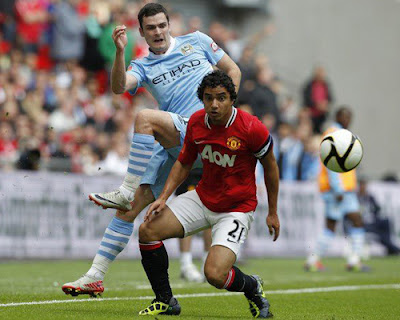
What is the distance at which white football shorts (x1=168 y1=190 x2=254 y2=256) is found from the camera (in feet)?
26.2

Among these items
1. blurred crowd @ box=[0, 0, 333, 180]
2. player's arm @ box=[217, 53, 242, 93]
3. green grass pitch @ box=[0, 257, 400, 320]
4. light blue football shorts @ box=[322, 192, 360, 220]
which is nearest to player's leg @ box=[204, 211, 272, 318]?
green grass pitch @ box=[0, 257, 400, 320]

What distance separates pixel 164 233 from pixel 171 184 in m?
0.43

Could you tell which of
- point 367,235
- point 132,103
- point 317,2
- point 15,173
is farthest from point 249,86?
point 317,2

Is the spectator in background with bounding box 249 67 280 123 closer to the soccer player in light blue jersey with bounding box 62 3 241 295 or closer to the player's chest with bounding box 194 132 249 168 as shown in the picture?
the soccer player in light blue jersey with bounding box 62 3 241 295

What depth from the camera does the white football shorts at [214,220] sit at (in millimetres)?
7989

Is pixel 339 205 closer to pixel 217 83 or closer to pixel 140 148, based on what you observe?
pixel 140 148

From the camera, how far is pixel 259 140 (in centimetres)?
792

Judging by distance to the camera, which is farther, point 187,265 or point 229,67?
point 187,265

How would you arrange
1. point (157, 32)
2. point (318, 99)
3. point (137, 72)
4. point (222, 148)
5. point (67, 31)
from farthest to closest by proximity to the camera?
point (318, 99), point (67, 31), point (137, 72), point (157, 32), point (222, 148)

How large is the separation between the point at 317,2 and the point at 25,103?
12251 millimetres

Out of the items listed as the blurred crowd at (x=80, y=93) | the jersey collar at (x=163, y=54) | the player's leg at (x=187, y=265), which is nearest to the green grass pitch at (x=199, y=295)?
the player's leg at (x=187, y=265)

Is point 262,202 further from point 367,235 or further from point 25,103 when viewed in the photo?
point 25,103

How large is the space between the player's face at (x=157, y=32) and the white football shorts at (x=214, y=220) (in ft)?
5.06

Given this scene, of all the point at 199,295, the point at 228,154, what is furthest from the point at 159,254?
the point at 199,295
